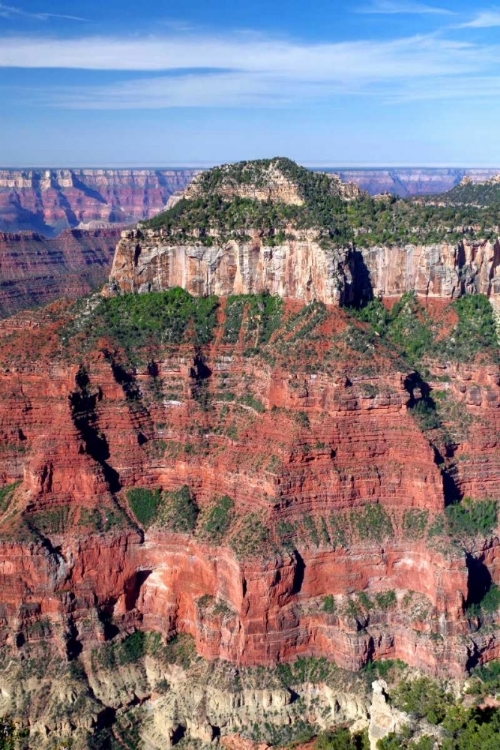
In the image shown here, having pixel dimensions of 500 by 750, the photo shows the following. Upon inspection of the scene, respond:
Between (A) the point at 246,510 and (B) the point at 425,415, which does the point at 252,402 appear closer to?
(A) the point at 246,510

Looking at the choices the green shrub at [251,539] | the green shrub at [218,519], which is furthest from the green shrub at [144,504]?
the green shrub at [251,539]

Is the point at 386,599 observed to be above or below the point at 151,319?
below

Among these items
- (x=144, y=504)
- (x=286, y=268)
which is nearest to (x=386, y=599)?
(x=144, y=504)

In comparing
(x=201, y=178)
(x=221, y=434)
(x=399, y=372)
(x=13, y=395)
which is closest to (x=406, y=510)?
(x=399, y=372)

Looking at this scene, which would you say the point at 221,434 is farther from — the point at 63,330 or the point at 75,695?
the point at 75,695

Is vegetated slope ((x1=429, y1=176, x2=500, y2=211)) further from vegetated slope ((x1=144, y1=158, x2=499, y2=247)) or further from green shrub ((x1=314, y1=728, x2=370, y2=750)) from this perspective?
green shrub ((x1=314, y1=728, x2=370, y2=750))

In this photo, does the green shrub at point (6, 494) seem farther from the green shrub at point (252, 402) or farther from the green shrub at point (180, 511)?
the green shrub at point (252, 402)
